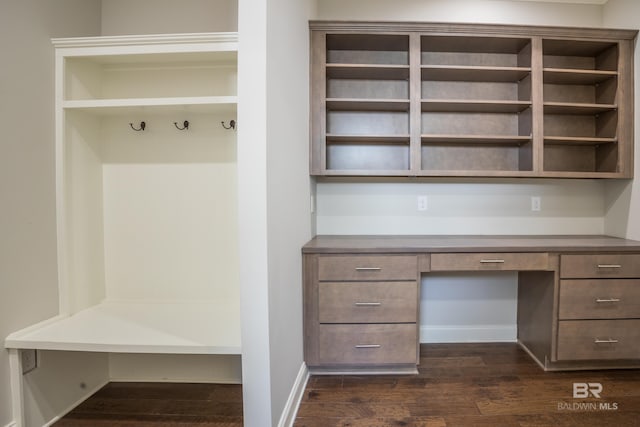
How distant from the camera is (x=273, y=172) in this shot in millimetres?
1286

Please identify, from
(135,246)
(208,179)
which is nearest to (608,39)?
(208,179)

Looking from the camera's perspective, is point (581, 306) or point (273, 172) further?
point (581, 306)

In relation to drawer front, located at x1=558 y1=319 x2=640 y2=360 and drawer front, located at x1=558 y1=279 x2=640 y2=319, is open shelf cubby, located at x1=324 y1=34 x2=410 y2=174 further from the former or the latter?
drawer front, located at x1=558 y1=319 x2=640 y2=360

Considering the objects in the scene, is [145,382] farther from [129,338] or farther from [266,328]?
[266,328]

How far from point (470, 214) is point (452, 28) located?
53.6 inches

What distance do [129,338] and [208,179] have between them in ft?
3.05

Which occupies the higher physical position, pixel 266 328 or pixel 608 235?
pixel 608 235

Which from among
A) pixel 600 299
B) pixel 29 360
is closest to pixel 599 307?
pixel 600 299

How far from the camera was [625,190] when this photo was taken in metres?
2.22

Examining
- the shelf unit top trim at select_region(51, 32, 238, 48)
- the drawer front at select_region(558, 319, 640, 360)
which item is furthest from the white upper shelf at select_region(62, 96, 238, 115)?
the drawer front at select_region(558, 319, 640, 360)

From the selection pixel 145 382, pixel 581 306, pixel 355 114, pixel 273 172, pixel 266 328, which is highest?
pixel 355 114

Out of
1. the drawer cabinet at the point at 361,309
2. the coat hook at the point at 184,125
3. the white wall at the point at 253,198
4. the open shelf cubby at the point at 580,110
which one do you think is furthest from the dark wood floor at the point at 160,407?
the open shelf cubby at the point at 580,110

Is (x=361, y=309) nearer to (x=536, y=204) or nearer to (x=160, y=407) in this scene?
(x=160, y=407)

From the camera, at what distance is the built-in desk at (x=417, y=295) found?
1.89 metres
